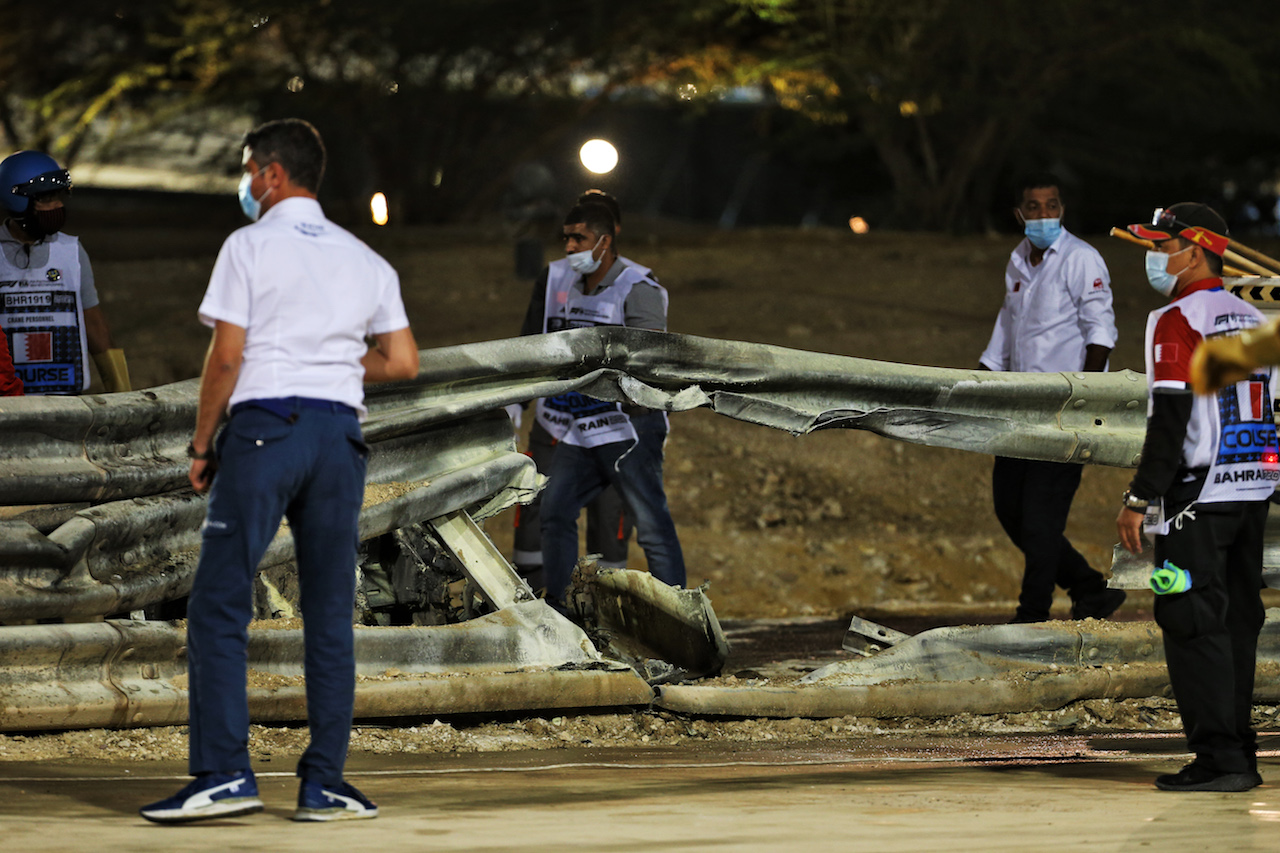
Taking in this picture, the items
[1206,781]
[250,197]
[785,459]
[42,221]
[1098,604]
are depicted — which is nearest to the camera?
[250,197]

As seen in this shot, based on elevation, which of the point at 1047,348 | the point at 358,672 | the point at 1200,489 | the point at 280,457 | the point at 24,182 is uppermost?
the point at 24,182

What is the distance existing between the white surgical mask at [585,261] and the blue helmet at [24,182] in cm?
216

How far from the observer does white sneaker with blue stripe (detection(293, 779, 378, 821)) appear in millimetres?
4293

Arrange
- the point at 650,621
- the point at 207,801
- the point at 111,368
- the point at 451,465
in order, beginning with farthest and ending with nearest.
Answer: the point at 111,368 < the point at 650,621 < the point at 451,465 < the point at 207,801

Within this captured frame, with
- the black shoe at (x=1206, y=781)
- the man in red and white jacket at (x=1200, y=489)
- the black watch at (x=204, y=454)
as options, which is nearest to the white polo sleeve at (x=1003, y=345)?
the man in red and white jacket at (x=1200, y=489)

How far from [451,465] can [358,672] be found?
930 millimetres

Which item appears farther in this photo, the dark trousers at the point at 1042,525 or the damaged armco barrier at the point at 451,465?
the dark trousers at the point at 1042,525

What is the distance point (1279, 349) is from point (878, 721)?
3.32 metres

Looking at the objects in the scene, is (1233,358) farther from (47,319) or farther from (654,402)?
(47,319)

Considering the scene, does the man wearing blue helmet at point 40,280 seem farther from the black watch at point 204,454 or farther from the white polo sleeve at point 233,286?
the white polo sleeve at point 233,286

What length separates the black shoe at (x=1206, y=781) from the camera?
504 centimetres

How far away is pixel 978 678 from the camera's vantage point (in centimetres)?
640

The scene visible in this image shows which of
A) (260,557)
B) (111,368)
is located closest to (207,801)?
(260,557)

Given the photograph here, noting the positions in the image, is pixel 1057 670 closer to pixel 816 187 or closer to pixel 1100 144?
→ pixel 1100 144
